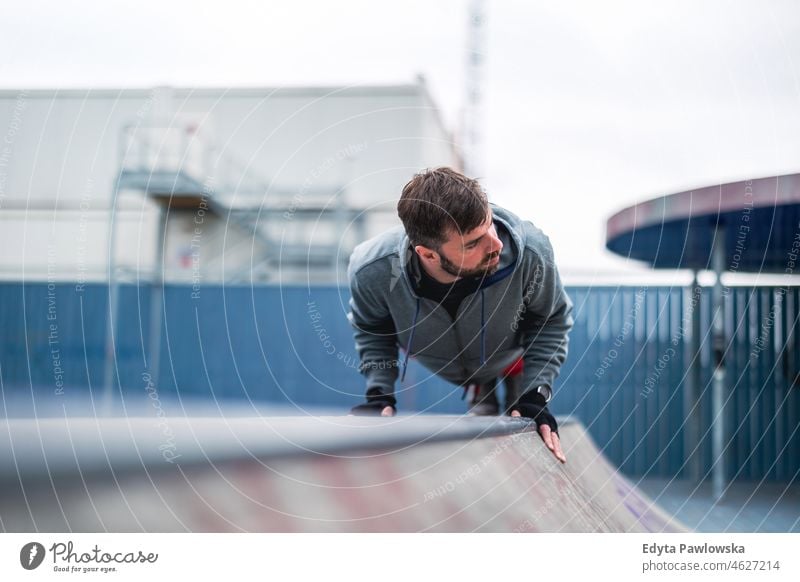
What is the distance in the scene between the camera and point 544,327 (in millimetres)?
1159

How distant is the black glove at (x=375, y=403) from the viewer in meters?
1.10

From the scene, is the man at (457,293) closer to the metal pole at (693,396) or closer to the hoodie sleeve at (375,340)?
the hoodie sleeve at (375,340)

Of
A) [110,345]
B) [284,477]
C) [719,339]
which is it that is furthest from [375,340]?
[110,345]

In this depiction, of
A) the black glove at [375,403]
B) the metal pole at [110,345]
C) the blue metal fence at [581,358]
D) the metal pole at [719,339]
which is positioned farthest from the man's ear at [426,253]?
the metal pole at [110,345]

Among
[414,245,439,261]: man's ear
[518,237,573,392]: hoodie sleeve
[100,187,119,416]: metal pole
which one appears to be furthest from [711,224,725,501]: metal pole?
[100,187,119,416]: metal pole

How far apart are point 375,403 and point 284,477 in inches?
19.4

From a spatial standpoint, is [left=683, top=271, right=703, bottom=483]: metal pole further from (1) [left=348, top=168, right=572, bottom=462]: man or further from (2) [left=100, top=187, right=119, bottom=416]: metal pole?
(2) [left=100, top=187, right=119, bottom=416]: metal pole

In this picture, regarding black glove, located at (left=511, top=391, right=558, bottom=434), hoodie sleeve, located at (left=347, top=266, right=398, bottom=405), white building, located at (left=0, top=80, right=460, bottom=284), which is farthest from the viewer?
white building, located at (left=0, top=80, right=460, bottom=284)

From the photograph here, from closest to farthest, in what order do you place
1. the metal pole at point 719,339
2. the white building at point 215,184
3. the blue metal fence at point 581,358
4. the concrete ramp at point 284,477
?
1. the concrete ramp at point 284,477
2. the metal pole at point 719,339
3. the blue metal fence at point 581,358
4. the white building at point 215,184

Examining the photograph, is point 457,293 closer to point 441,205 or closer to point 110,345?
point 441,205

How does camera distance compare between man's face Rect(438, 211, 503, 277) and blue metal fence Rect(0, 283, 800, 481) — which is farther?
blue metal fence Rect(0, 283, 800, 481)

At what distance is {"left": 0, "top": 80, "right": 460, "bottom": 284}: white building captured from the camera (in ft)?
9.36

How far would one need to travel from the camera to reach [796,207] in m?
1.82

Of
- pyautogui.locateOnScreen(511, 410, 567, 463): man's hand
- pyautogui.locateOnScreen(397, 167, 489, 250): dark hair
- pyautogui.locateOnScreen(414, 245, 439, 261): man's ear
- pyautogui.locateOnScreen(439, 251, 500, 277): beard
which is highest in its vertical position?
pyautogui.locateOnScreen(397, 167, 489, 250): dark hair
